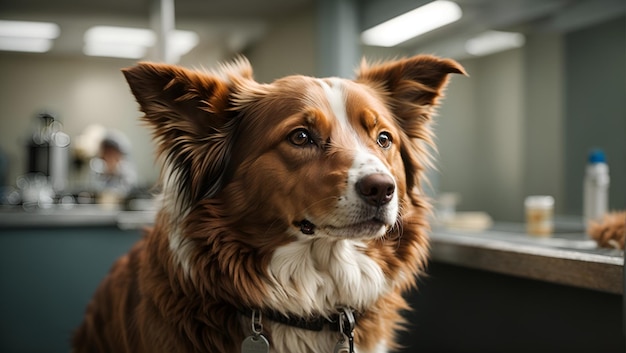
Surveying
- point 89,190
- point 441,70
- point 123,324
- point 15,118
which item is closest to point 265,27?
point 89,190

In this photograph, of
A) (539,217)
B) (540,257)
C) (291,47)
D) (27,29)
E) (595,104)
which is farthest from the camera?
(595,104)

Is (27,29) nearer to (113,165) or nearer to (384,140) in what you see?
(113,165)

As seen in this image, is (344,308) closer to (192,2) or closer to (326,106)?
(326,106)

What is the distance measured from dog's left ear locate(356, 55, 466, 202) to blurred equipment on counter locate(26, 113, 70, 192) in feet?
8.59

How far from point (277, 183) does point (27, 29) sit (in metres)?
3.13

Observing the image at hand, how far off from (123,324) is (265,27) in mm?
2334

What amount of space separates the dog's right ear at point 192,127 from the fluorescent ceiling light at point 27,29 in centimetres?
281

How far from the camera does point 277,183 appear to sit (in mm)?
1452

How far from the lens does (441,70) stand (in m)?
1.70

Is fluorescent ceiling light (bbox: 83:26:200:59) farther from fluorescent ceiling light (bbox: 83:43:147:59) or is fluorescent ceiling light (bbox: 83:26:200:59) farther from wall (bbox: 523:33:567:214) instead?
wall (bbox: 523:33:567:214)

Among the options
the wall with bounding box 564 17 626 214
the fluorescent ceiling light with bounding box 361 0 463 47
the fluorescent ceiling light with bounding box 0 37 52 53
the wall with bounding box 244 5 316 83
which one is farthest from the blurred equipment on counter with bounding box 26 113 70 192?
the wall with bounding box 564 17 626 214

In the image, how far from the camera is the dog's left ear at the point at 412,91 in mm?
1692

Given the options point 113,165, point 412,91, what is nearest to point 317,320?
point 412,91

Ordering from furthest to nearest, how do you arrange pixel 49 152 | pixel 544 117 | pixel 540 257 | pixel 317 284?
1. pixel 544 117
2. pixel 49 152
3. pixel 540 257
4. pixel 317 284
